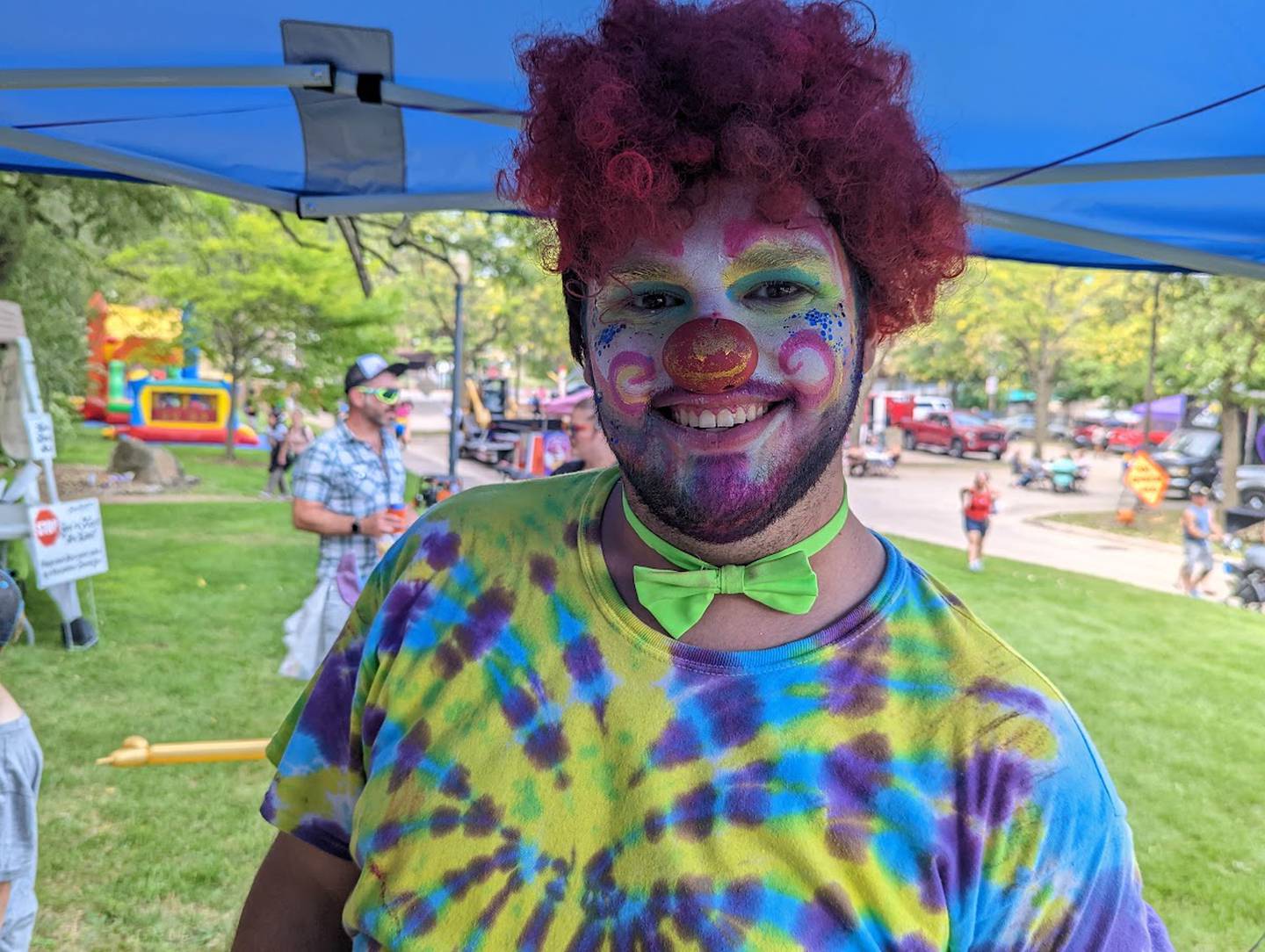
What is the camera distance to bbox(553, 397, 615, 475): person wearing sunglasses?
580cm

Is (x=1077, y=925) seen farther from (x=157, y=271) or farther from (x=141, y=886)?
(x=157, y=271)

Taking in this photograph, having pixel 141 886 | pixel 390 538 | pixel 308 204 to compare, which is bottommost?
pixel 141 886

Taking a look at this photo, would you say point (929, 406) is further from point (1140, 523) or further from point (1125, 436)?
point (1140, 523)

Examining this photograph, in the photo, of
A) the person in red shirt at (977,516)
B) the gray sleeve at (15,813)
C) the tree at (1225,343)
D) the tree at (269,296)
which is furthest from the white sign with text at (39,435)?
the tree at (1225,343)

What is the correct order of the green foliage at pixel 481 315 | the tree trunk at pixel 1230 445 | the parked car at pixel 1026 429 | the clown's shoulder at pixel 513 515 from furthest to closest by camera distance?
the parked car at pixel 1026 429, the green foliage at pixel 481 315, the tree trunk at pixel 1230 445, the clown's shoulder at pixel 513 515

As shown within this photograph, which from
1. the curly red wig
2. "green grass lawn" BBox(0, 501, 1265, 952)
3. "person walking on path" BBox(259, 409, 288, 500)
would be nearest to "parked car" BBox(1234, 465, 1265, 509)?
"green grass lawn" BBox(0, 501, 1265, 952)

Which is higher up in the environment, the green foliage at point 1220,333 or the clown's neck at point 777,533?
the green foliage at point 1220,333

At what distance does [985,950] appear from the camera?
1.20 meters

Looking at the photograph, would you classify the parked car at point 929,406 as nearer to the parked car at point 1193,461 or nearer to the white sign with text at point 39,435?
the parked car at point 1193,461

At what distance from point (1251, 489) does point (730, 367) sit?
22601 mm

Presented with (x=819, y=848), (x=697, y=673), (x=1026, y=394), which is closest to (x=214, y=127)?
(x=697, y=673)

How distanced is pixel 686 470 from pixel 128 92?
248 centimetres

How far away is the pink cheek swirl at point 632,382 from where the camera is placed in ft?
4.68

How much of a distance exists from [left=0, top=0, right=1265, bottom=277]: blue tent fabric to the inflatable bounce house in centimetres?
1820
